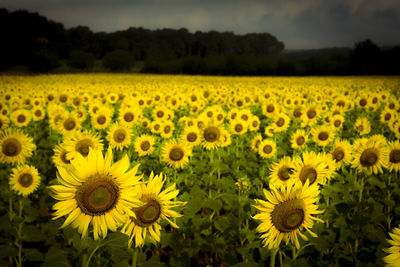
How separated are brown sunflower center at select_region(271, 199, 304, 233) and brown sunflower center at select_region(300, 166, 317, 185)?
109 centimetres

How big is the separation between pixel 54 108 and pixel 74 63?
192 feet

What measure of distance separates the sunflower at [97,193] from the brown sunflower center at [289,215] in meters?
0.96

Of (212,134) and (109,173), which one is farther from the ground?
(109,173)

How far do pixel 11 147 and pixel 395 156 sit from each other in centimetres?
583

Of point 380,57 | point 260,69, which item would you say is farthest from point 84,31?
point 380,57

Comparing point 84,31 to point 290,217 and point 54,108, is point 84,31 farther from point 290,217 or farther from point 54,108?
point 290,217

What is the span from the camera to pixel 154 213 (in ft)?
5.88

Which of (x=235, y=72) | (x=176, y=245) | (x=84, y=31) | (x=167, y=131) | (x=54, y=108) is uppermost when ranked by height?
(x=84, y=31)

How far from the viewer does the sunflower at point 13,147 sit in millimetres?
4156

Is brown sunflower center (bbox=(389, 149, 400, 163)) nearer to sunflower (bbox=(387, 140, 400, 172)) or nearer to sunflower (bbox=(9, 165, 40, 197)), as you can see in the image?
sunflower (bbox=(387, 140, 400, 172))

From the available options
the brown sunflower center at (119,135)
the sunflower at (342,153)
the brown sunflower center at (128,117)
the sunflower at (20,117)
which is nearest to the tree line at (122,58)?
the sunflower at (20,117)

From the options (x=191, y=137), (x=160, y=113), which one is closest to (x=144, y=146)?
(x=191, y=137)

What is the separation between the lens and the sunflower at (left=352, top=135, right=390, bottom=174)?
364 cm

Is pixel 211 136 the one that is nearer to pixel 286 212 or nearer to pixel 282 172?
pixel 282 172
